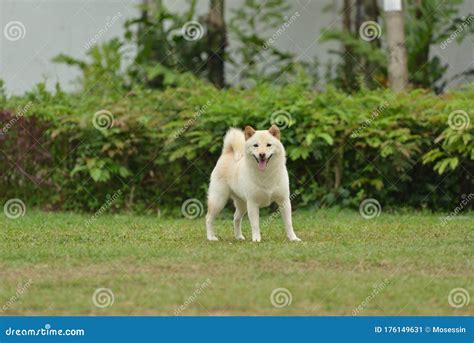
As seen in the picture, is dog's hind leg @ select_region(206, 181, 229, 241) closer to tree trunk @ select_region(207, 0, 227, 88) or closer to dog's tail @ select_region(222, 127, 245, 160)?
dog's tail @ select_region(222, 127, 245, 160)

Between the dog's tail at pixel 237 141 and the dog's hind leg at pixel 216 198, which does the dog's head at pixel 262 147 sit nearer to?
the dog's tail at pixel 237 141

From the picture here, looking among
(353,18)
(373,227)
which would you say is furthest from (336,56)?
(373,227)

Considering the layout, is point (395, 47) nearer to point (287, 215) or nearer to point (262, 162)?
point (287, 215)

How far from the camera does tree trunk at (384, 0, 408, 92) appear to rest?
54.8 feet

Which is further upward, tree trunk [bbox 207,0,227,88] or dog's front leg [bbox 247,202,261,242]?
tree trunk [bbox 207,0,227,88]

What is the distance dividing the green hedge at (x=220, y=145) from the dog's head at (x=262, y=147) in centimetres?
350

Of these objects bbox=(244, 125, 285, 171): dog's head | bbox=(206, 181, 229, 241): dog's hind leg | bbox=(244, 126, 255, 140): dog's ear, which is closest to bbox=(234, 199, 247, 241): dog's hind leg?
bbox=(206, 181, 229, 241): dog's hind leg

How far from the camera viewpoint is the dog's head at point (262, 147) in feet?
33.2

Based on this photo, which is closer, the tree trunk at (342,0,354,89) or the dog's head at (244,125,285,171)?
the dog's head at (244,125,285,171)

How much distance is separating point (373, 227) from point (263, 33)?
930 cm

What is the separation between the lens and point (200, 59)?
20.5m

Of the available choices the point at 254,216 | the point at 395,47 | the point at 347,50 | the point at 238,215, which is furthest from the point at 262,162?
the point at 347,50

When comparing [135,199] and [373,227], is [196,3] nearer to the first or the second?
[135,199]

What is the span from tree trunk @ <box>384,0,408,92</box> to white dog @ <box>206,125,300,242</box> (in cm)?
651
